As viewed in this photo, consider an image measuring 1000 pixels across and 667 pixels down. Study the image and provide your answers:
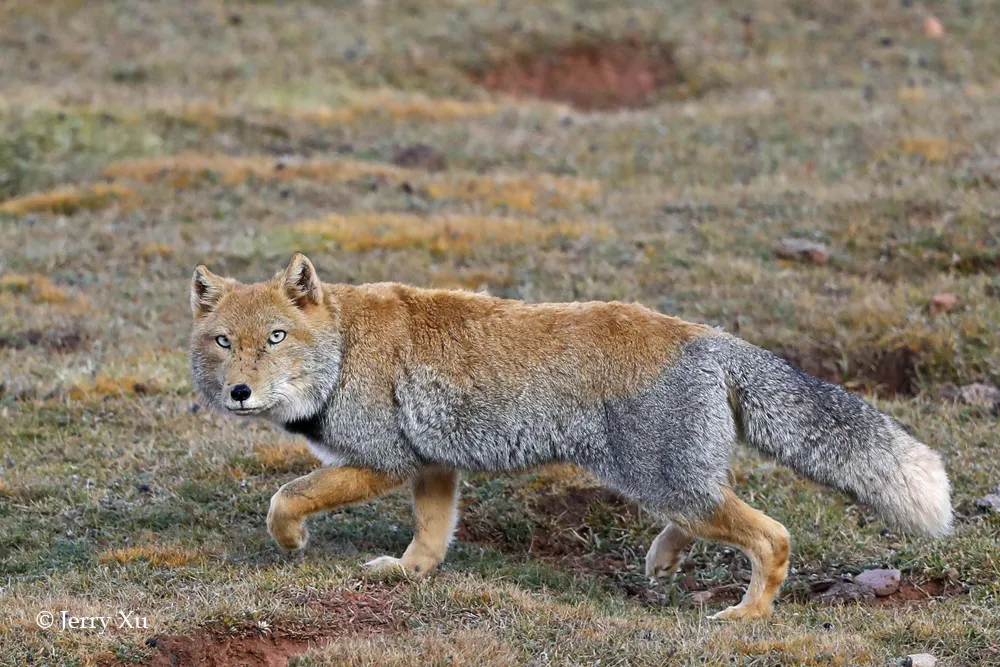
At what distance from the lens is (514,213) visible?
19.0m

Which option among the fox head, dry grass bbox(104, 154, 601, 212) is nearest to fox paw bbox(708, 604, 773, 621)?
the fox head

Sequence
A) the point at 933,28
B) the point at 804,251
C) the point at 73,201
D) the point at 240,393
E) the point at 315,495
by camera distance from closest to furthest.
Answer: the point at 240,393 → the point at 315,495 → the point at 804,251 → the point at 73,201 → the point at 933,28

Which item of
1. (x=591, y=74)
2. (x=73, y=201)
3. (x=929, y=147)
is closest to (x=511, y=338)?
(x=73, y=201)

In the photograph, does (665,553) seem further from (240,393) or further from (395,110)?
(395,110)

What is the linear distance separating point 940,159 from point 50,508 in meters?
15.5

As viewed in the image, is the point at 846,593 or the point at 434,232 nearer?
the point at 846,593

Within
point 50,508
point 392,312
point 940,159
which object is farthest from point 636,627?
point 940,159

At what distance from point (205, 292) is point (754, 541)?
4261 mm

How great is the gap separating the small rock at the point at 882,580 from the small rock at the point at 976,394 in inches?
149

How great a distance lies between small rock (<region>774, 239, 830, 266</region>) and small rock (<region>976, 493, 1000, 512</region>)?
274 inches

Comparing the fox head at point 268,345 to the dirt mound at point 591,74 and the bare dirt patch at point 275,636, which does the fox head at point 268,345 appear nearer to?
the bare dirt patch at point 275,636

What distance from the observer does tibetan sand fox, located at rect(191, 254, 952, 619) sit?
8.02 m

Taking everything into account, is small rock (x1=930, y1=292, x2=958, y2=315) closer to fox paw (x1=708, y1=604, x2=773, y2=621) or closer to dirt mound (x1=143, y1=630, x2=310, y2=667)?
fox paw (x1=708, y1=604, x2=773, y2=621)

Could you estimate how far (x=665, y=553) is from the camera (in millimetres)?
9016
